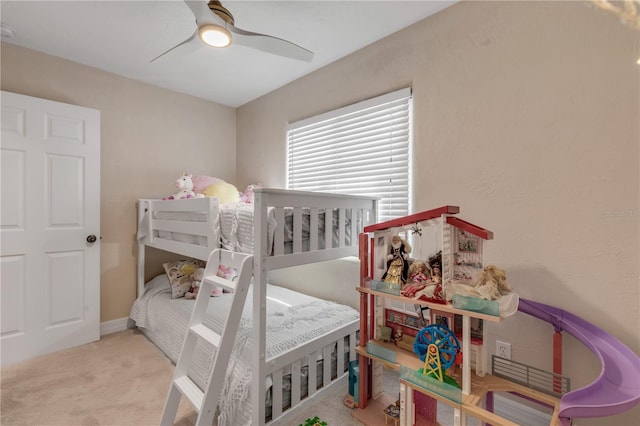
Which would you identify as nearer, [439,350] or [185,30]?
[439,350]

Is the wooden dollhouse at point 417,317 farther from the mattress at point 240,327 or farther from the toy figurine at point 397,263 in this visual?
the mattress at point 240,327

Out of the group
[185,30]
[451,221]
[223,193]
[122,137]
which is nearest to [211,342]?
[451,221]

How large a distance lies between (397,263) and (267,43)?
1.45 m

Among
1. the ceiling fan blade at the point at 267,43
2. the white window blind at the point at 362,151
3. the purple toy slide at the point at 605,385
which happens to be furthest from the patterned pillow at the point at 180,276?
the purple toy slide at the point at 605,385

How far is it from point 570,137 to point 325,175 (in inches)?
67.8

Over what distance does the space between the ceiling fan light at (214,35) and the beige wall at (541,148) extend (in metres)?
1.21

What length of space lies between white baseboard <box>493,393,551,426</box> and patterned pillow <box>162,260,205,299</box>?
247 cm

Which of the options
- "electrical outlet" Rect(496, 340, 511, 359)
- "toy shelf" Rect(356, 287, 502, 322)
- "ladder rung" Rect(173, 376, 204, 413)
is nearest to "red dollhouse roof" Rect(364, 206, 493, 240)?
"toy shelf" Rect(356, 287, 502, 322)

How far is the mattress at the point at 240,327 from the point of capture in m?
1.62

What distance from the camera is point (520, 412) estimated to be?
1635 millimetres

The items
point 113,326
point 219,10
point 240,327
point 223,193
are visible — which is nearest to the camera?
point 219,10

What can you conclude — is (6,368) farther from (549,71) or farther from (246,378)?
(549,71)

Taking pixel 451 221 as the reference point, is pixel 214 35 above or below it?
above

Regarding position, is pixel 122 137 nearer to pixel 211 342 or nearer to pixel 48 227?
pixel 48 227
